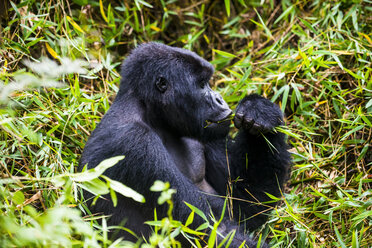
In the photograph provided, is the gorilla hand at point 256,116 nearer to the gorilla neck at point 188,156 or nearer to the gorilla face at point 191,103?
the gorilla face at point 191,103

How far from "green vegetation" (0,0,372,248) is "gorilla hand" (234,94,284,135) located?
387 millimetres

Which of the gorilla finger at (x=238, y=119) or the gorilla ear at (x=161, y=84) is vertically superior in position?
the gorilla ear at (x=161, y=84)

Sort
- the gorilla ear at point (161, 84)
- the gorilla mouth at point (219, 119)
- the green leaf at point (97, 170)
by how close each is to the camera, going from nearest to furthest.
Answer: the green leaf at point (97, 170)
the gorilla ear at point (161, 84)
the gorilla mouth at point (219, 119)

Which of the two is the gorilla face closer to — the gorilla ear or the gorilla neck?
the gorilla ear

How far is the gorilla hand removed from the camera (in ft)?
10.2

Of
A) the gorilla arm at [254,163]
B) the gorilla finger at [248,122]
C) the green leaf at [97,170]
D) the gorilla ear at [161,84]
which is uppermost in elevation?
the green leaf at [97,170]

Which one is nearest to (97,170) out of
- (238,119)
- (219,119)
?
(219,119)

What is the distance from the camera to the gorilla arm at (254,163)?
10.3 feet

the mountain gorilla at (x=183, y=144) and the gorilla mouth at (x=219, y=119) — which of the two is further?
the gorilla mouth at (x=219, y=119)

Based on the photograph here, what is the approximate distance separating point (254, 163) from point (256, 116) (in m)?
0.46

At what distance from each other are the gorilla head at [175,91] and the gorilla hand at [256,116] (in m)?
0.11

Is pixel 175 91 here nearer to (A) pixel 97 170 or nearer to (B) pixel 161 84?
(B) pixel 161 84

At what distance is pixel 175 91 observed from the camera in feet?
9.78

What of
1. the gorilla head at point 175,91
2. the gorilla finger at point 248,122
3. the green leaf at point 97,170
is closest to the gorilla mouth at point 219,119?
the gorilla head at point 175,91
